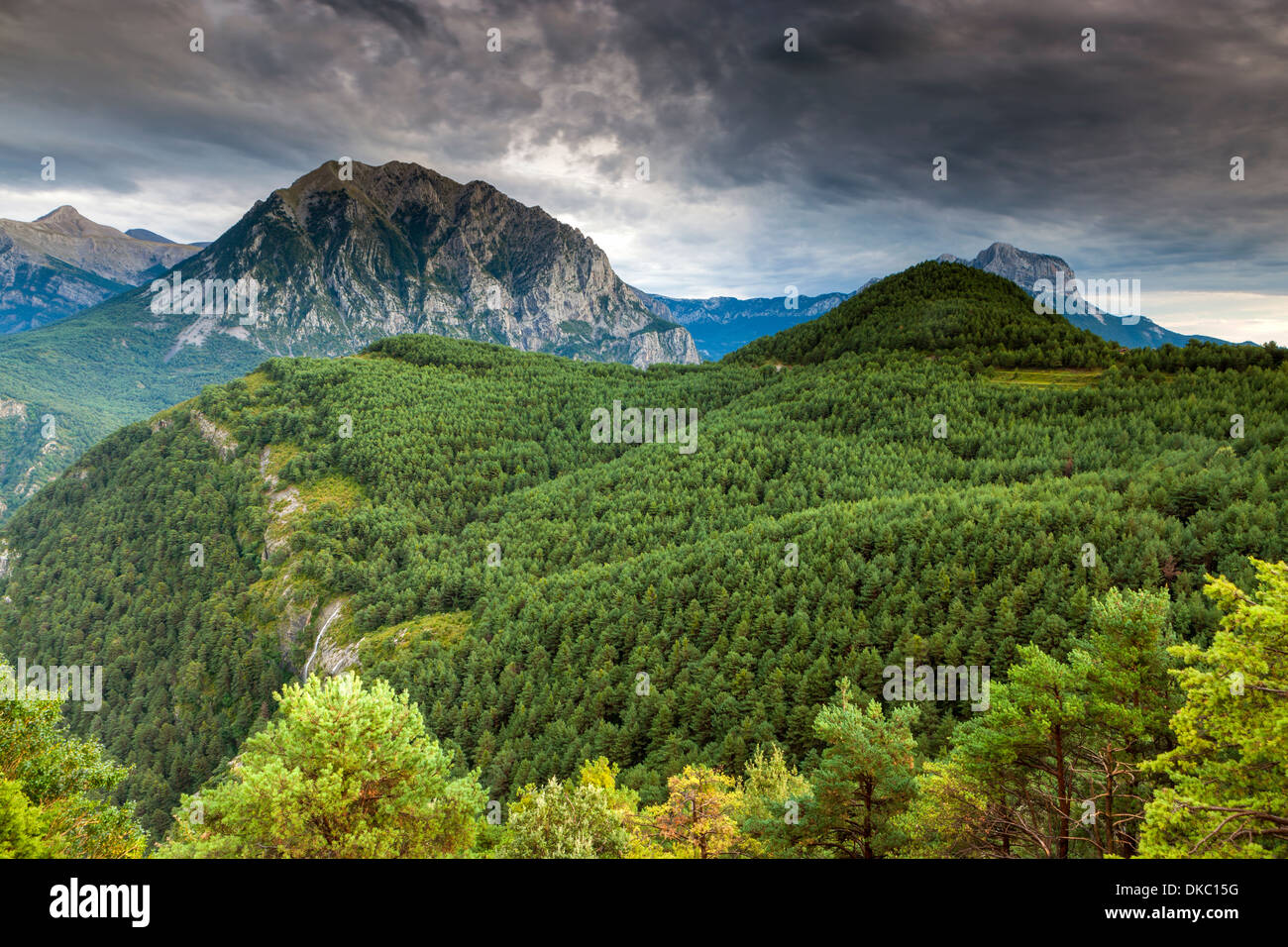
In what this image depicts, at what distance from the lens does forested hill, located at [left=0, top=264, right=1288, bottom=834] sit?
64125 millimetres

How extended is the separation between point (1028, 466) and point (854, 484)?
30.8m

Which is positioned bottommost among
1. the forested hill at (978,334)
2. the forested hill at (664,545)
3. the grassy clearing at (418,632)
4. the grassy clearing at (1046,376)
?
the grassy clearing at (418,632)

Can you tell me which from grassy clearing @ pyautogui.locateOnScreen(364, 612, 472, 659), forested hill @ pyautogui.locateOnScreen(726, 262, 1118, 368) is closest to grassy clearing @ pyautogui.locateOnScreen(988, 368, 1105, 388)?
forested hill @ pyautogui.locateOnScreen(726, 262, 1118, 368)

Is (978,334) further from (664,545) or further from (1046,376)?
(664,545)

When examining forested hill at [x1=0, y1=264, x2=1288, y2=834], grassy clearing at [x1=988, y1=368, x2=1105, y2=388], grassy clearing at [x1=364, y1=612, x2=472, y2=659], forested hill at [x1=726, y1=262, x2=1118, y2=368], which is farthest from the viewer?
forested hill at [x1=726, y1=262, x2=1118, y2=368]

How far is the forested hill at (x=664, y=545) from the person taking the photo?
64.1 meters

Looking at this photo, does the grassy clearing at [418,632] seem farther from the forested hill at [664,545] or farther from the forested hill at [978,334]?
the forested hill at [978,334]

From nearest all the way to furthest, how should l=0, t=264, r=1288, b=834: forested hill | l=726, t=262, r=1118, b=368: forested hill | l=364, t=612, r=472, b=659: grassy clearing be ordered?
l=0, t=264, r=1288, b=834: forested hill → l=364, t=612, r=472, b=659: grassy clearing → l=726, t=262, r=1118, b=368: forested hill

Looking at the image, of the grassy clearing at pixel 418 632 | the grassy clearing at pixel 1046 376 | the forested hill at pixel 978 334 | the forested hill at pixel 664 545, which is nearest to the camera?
the forested hill at pixel 664 545

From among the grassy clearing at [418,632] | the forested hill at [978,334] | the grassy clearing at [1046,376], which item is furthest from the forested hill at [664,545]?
the forested hill at [978,334]

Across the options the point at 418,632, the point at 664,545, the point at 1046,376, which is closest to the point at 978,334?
the point at 1046,376

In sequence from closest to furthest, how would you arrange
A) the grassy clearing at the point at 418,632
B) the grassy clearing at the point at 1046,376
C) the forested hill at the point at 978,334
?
the grassy clearing at the point at 418,632 < the grassy clearing at the point at 1046,376 < the forested hill at the point at 978,334

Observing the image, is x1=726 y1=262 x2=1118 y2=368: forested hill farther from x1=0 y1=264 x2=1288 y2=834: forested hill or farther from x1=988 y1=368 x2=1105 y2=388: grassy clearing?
x1=988 y1=368 x2=1105 y2=388: grassy clearing
